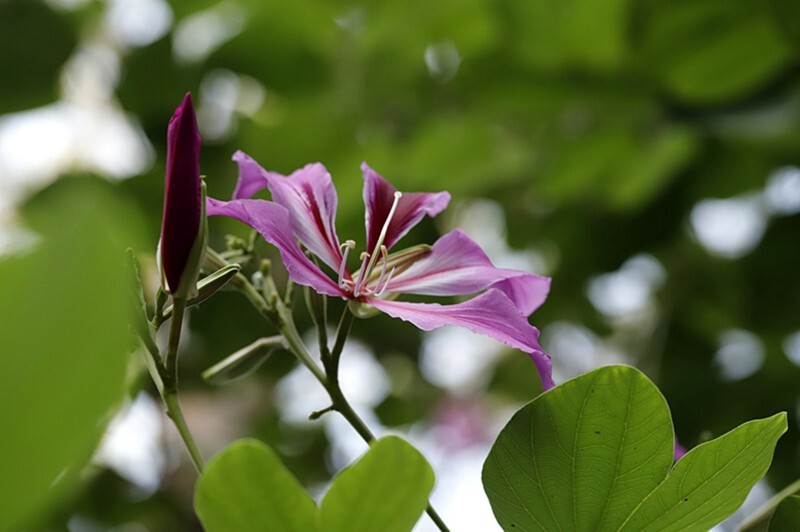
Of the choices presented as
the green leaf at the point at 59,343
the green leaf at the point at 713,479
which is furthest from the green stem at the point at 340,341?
the green leaf at the point at 59,343

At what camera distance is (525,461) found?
0.47m

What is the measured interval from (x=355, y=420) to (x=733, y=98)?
110 centimetres

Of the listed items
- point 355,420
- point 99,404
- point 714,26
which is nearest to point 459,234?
point 355,420

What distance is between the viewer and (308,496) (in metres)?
0.39

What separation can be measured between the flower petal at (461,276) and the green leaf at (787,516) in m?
0.22

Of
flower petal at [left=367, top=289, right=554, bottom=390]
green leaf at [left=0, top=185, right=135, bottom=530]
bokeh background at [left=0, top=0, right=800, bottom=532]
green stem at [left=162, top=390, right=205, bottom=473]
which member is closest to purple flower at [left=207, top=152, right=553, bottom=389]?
flower petal at [left=367, top=289, right=554, bottom=390]

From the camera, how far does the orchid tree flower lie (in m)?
0.52

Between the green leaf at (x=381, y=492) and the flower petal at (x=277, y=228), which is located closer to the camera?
the green leaf at (x=381, y=492)

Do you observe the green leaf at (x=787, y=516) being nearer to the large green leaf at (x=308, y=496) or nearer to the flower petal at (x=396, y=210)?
the large green leaf at (x=308, y=496)

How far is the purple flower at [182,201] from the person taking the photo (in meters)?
0.52

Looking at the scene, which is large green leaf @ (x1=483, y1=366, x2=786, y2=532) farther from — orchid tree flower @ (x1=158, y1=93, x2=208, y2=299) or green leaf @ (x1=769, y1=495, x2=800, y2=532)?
orchid tree flower @ (x1=158, y1=93, x2=208, y2=299)

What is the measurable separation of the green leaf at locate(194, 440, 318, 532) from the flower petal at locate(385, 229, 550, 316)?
272 millimetres

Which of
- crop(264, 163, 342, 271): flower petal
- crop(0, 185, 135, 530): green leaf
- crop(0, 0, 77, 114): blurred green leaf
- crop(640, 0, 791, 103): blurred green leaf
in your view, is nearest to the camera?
crop(0, 185, 135, 530): green leaf

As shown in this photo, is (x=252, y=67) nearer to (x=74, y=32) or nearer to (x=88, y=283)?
(x=74, y=32)
